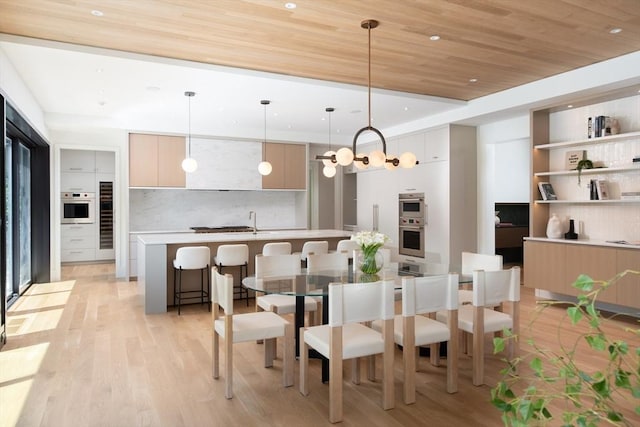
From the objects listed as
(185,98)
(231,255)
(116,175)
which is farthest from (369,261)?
(116,175)

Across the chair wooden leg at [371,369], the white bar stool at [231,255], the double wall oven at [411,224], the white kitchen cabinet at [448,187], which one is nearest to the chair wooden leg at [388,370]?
the chair wooden leg at [371,369]

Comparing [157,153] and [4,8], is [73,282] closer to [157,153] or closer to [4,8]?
[157,153]

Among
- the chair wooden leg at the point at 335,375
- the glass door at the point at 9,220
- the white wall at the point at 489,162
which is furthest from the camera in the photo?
the white wall at the point at 489,162

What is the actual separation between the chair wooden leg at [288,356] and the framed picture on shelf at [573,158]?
4384mm

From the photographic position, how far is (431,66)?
485cm

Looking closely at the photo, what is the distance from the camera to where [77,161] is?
9328 mm

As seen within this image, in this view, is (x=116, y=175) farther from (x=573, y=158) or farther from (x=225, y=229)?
(x=573, y=158)

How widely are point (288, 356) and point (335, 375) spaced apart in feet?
2.04

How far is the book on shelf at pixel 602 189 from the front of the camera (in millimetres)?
5113

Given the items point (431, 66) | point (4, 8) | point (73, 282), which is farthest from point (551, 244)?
point (73, 282)

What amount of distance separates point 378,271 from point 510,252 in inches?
254

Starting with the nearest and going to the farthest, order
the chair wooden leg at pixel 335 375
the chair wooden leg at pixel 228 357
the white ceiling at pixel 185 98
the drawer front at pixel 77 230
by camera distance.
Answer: the chair wooden leg at pixel 335 375 → the chair wooden leg at pixel 228 357 → the white ceiling at pixel 185 98 → the drawer front at pixel 77 230

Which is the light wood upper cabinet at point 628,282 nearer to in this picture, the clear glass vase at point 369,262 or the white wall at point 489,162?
the white wall at point 489,162

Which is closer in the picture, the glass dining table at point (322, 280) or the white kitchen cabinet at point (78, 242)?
the glass dining table at point (322, 280)
